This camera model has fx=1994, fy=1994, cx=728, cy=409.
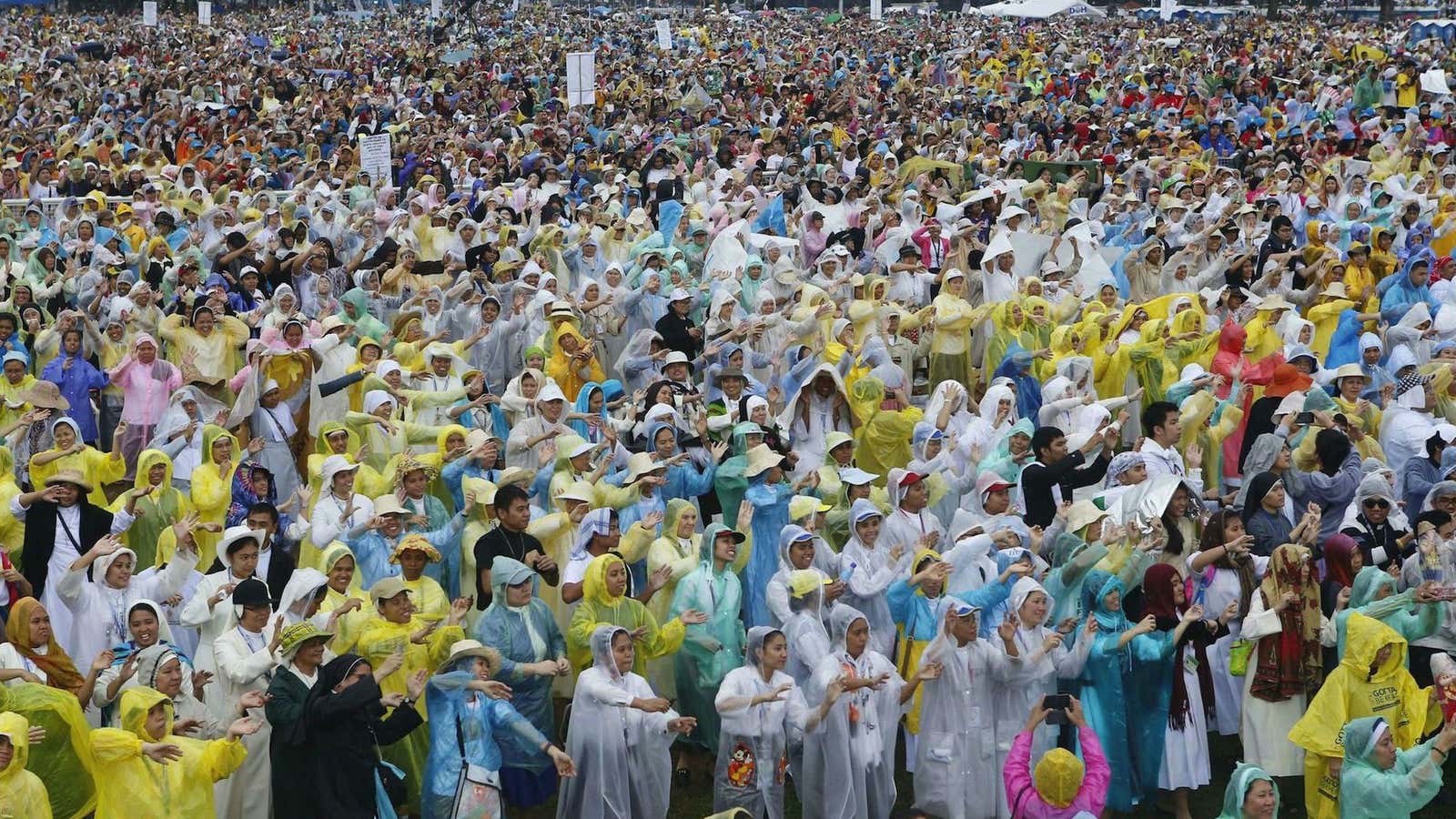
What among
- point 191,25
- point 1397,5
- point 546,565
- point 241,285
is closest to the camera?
point 546,565

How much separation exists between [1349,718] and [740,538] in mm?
2641

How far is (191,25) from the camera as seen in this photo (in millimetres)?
47531

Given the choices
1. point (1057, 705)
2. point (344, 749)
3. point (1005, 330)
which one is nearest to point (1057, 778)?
point (1057, 705)

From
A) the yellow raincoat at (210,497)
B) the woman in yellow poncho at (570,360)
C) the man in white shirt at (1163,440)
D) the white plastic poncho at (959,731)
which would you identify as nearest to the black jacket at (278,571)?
the yellow raincoat at (210,497)

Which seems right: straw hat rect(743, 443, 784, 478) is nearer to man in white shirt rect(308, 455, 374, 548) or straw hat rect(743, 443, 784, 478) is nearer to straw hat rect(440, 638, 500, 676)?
man in white shirt rect(308, 455, 374, 548)

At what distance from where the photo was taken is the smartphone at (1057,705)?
710 cm

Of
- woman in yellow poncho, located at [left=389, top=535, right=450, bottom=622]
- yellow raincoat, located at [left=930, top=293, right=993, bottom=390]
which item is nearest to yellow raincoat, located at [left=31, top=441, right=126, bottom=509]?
woman in yellow poncho, located at [left=389, top=535, right=450, bottom=622]

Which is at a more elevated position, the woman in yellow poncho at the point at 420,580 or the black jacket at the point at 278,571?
the woman in yellow poncho at the point at 420,580

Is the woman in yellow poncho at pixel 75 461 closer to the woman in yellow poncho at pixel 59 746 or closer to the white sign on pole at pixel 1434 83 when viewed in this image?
the woman in yellow poncho at pixel 59 746

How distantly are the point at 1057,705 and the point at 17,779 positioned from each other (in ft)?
11.5

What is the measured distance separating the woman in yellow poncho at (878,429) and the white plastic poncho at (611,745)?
12.9 feet

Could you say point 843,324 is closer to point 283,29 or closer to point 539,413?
point 539,413

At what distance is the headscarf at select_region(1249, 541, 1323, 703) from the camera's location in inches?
310

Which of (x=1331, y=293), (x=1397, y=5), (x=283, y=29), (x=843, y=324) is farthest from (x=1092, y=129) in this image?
(x=1397, y=5)
